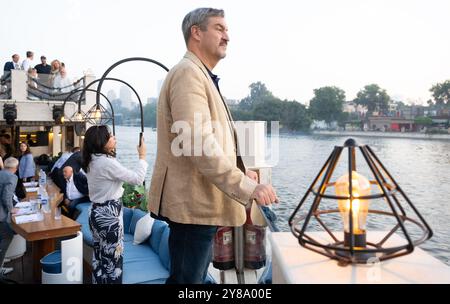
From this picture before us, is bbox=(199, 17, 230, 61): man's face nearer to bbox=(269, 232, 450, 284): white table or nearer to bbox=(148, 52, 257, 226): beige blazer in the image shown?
bbox=(148, 52, 257, 226): beige blazer

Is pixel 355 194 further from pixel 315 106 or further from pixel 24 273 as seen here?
pixel 315 106

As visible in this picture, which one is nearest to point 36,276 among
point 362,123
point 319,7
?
point 362,123

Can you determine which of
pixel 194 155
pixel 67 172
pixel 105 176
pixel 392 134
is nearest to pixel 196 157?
pixel 194 155

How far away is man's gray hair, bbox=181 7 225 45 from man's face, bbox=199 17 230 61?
2 centimetres

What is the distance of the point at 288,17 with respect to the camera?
8031cm

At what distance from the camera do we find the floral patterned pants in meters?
2.69

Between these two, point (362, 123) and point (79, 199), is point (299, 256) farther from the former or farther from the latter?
point (362, 123)

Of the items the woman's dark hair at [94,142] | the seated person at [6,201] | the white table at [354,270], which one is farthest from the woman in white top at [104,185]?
the white table at [354,270]

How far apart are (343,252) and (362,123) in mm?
69254

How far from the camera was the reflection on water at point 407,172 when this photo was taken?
2670cm

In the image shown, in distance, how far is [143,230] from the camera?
14.3 feet

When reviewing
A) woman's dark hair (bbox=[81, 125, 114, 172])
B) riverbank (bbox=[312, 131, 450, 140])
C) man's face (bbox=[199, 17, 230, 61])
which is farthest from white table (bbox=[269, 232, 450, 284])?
riverbank (bbox=[312, 131, 450, 140])

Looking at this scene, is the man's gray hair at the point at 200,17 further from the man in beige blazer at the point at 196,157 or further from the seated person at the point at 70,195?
the seated person at the point at 70,195

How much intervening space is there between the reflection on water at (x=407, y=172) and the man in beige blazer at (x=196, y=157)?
16.0 metres
